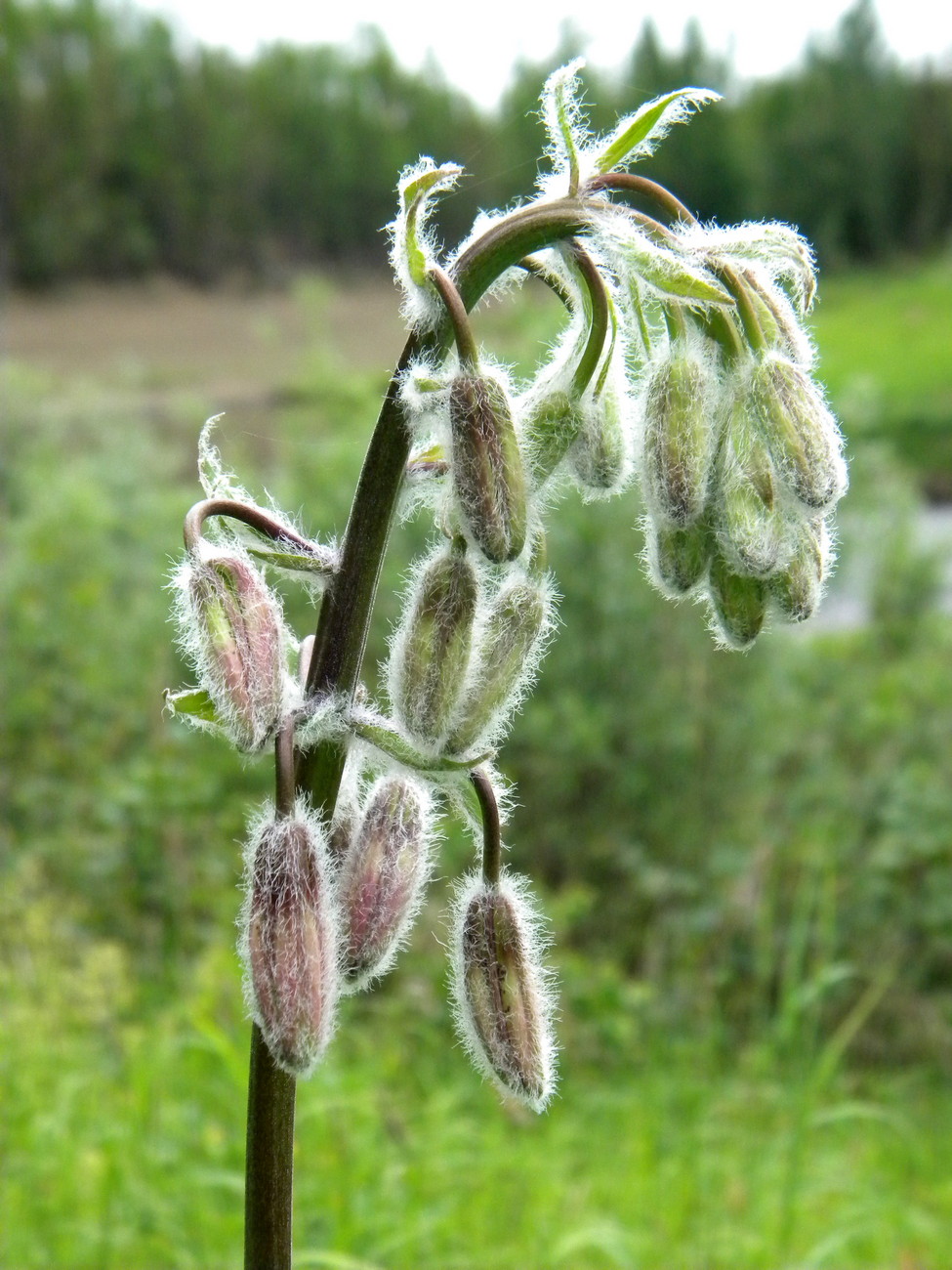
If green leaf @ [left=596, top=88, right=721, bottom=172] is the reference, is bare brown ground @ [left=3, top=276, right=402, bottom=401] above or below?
above

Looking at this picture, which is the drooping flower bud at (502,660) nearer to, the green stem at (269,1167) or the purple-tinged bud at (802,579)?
the purple-tinged bud at (802,579)

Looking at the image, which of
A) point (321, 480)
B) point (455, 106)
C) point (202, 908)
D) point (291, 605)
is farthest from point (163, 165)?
point (202, 908)

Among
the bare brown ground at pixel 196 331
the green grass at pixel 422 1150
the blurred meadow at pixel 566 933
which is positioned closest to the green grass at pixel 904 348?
the bare brown ground at pixel 196 331

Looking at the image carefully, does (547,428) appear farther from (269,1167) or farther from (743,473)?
(269,1167)

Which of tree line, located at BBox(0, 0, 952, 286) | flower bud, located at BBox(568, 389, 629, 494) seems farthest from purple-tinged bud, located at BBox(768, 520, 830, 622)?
tree line, located at BBox(0, 0, 952, 286)

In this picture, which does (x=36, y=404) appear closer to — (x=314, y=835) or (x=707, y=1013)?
(x=707, y=1013)

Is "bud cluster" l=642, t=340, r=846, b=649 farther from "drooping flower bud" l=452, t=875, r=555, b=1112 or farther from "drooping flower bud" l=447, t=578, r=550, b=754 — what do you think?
"drooping flower bud" l=452, t=875, r=555, b=1112

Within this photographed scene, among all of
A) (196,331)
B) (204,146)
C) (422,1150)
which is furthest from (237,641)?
(204,146)
